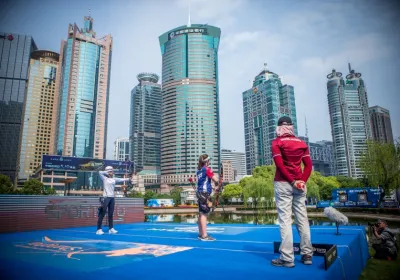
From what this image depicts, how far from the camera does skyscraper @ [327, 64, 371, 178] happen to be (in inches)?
5792

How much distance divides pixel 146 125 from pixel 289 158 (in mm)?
171893

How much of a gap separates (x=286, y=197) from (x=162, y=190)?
135 meters

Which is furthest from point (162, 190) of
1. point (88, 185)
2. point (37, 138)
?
point (37, 138)

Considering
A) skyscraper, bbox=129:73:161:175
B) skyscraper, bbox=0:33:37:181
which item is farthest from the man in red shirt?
skyscraper, bbox=129:73:161:175

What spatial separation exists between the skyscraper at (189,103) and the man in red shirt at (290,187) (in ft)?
418

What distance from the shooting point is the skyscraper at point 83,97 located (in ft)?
370

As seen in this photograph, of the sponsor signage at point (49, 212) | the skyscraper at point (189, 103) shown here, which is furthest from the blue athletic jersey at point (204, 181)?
the skyscraper at point (189, 103)

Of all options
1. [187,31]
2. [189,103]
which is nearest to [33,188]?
[189,103]

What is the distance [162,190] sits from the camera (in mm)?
134250

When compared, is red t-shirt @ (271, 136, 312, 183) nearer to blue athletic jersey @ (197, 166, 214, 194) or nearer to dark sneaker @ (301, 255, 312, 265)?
dark sneaker @ (301, 255, 312, 265)

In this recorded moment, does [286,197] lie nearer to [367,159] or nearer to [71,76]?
[367,159]

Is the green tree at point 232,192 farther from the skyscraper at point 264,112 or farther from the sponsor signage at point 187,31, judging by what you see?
the sponsor signage at point 187,31

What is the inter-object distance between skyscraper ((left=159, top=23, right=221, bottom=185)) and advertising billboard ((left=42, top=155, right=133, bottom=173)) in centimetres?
4384

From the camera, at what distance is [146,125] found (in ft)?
560
